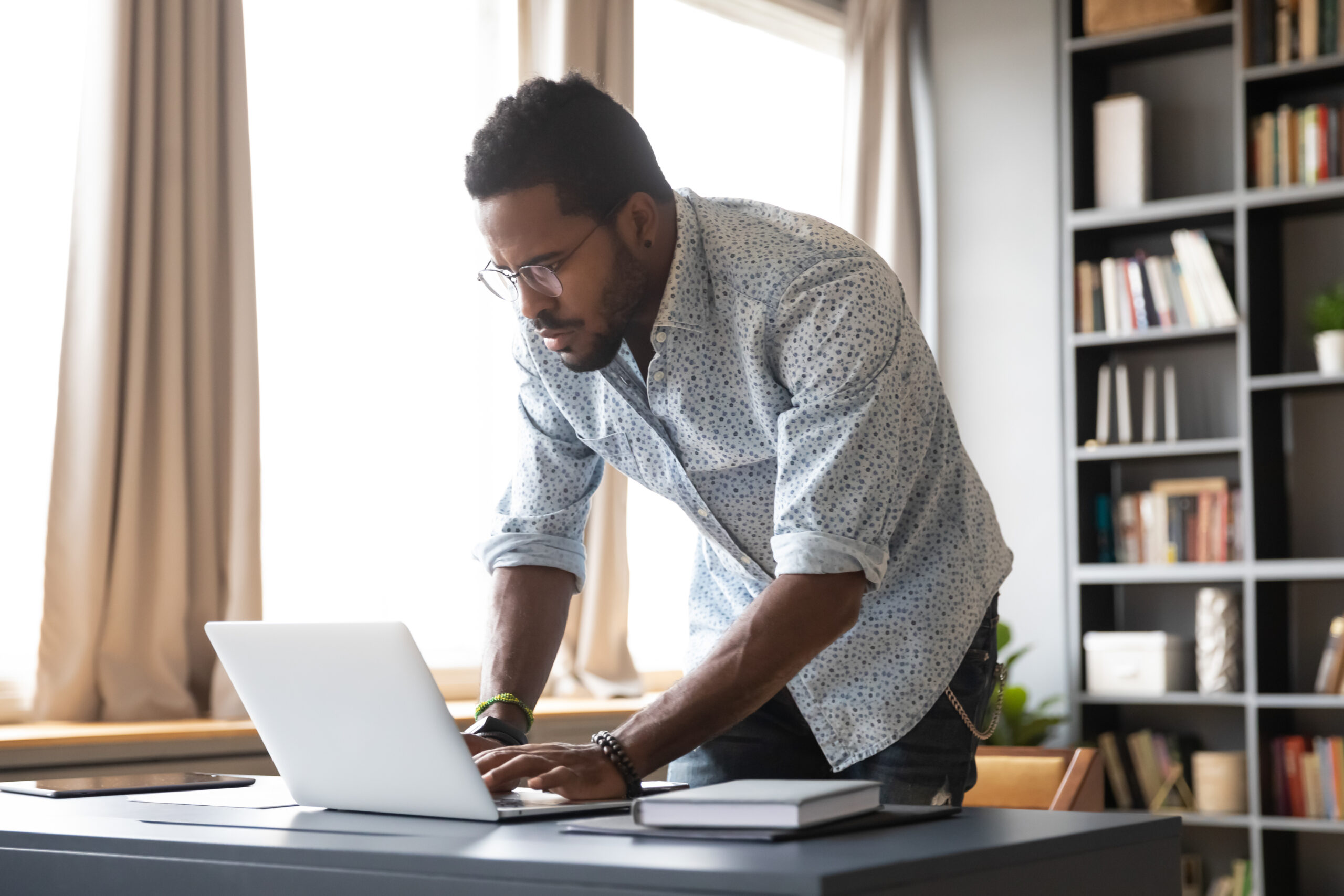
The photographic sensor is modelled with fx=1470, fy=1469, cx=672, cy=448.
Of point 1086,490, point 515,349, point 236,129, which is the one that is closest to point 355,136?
point 236,129

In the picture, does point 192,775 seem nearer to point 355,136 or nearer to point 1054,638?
point 355,136

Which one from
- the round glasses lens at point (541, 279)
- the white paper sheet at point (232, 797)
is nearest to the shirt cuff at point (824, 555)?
the round glasses lens at point (541, 279)

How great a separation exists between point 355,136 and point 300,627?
2186mm

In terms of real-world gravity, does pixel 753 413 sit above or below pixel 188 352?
below

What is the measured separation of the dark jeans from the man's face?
429 mm

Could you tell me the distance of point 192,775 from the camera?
1.55 metres


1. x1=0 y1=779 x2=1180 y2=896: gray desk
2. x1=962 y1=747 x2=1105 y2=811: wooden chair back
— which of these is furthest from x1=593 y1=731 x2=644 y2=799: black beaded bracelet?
x1=962 y1=747 x2=1105 y2=811: wooden chair back

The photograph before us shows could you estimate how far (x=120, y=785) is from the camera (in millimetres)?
1428

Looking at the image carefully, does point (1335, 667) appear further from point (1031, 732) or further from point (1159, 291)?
point (1159, 291)

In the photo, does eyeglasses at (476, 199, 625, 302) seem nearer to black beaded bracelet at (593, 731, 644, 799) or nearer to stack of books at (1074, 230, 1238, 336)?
black beaded bracelet at (593, 731, 644, 799)

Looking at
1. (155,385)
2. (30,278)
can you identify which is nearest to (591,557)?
(155,385)

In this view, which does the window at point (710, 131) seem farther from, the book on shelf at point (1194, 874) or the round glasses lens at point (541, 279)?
the round glasses lens at point (541, 279)

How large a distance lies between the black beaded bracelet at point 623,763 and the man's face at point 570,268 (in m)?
0.44

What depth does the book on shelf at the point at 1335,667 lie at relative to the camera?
359 centimetres
